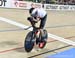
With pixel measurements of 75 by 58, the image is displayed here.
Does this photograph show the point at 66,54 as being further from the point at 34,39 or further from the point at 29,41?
the point at 29,41

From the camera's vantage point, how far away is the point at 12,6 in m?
30.8

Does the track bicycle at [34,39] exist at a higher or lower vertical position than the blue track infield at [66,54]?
higher

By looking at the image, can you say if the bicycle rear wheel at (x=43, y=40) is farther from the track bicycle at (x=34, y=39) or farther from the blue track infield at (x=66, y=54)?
the blue track infield at (x=66, y=54)

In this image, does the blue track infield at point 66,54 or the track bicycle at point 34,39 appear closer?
the track bicycle at point 34,39

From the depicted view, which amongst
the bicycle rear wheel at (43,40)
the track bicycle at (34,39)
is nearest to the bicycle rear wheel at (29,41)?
the track bicycle at (34,39)

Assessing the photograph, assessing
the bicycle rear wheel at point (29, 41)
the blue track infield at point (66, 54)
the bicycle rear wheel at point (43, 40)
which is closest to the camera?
the bicycle rear wheel at point (29, 41)

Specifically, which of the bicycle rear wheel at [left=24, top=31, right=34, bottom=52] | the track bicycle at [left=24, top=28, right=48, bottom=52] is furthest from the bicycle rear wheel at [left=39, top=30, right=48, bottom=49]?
the bicycle rear wheel at [left=24, top=31, right=34, bottom=52]

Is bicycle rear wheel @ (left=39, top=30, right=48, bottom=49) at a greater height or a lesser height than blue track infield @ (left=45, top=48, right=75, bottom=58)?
greater

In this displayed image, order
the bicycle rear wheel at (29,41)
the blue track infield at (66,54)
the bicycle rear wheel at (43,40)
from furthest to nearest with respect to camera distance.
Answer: the bicycle rear wheel at (43,40), the blue track infield at (66,54), the bicycle rear wheel at (29,41)

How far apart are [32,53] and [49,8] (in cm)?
2716

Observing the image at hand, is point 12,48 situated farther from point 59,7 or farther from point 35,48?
point 59,7

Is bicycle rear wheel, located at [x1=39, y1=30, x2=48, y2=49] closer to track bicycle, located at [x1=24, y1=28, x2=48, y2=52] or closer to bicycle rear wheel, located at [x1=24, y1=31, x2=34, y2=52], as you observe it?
track bicycle, located at [x1=24, y1=28, x2=48, y2=52]

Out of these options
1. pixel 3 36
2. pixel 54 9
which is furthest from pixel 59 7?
pixel 3 36

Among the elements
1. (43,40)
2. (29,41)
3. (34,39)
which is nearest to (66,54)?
(43,40)
